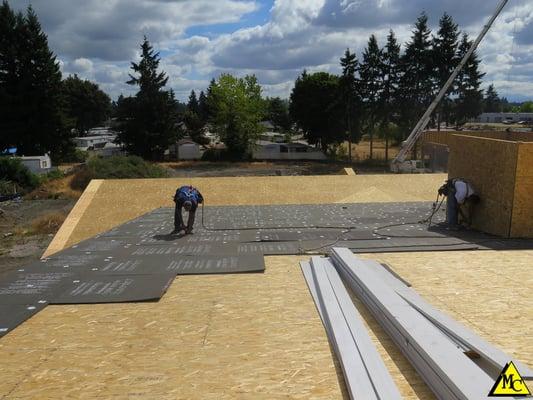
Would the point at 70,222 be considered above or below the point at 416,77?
below

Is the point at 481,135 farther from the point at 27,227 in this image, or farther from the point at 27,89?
the point at 27,89

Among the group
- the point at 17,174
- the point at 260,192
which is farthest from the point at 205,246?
the point at 17,174

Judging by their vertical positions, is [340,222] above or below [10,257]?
above

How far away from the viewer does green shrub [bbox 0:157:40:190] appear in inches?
1169

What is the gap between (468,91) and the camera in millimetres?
43156

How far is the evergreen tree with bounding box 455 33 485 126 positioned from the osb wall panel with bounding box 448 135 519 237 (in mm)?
36167

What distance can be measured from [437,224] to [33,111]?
39.6 meters

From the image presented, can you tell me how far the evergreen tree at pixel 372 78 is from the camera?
44.8m

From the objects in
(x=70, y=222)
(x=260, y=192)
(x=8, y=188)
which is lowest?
(x=8, y=188)

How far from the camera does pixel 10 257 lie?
15031 mm

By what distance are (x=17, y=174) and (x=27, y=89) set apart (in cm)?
1432

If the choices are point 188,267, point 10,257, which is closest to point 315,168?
point 10,257

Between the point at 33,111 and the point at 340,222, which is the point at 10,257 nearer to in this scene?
the point at 340,222

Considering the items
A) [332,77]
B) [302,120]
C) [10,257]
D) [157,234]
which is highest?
[332,77]
